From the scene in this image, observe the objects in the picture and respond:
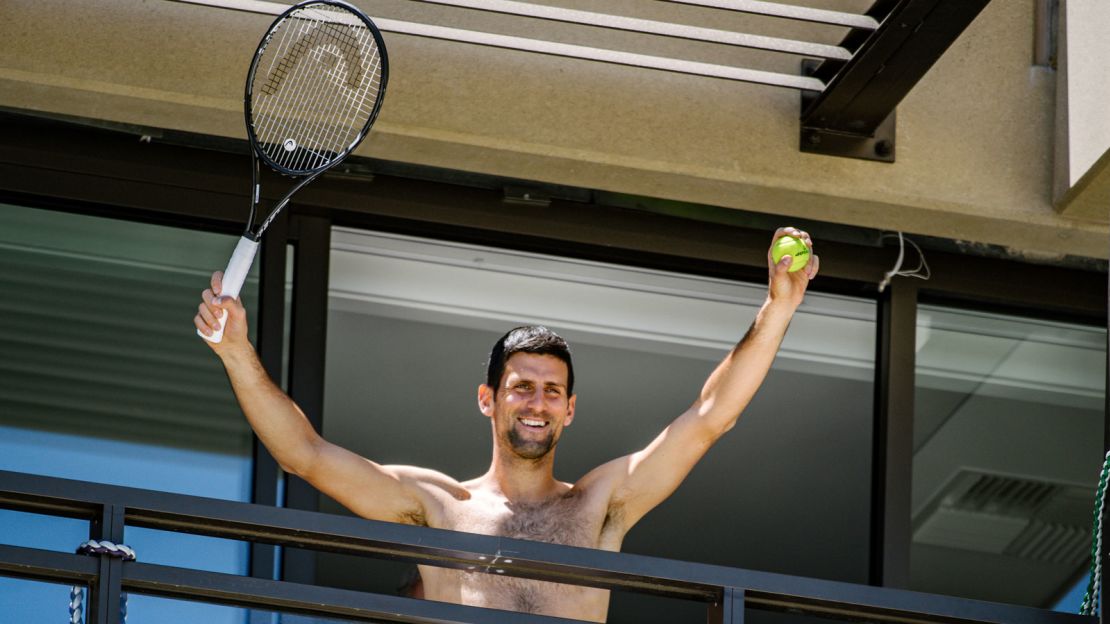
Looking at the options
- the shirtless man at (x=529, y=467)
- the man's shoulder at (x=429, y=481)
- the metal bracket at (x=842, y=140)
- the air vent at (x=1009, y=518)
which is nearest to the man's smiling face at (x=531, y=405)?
the shirtless man at (x=529, y=467)

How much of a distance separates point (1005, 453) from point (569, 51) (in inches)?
97.6

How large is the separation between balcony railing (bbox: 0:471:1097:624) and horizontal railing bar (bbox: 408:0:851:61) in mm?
1616

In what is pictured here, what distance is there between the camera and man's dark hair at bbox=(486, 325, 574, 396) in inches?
182

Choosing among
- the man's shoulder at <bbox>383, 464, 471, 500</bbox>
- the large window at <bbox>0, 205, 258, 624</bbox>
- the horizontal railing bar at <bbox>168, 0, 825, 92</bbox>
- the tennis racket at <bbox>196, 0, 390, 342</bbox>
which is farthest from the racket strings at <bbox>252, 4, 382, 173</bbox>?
the man's shoulder at <bbox>383, 464, 471, 500</bbox>

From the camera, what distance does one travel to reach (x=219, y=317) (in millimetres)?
3670

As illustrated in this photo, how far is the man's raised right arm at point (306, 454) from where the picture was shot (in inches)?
159

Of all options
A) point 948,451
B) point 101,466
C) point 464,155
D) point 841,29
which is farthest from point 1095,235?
point 101,466

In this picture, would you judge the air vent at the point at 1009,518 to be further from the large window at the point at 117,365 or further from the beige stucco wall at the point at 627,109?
the large window at the point at 117,365

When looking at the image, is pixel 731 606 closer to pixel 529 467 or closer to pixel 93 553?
pixel 529 467

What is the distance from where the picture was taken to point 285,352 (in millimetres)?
4930

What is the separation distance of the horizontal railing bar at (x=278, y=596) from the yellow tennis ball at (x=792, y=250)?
1112mm

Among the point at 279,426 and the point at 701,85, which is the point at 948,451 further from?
the point at 279,426

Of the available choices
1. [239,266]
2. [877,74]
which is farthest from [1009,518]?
[239,266]

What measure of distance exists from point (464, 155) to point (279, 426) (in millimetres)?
1107
